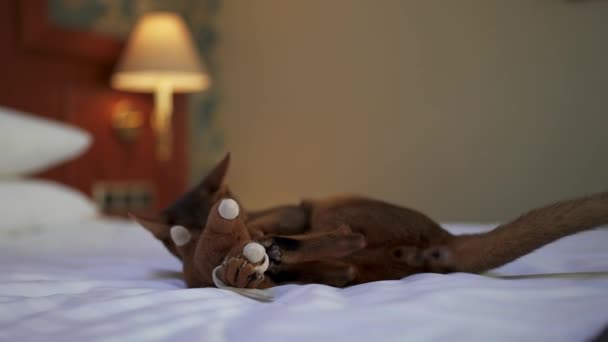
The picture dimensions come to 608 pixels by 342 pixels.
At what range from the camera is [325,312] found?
53 cm

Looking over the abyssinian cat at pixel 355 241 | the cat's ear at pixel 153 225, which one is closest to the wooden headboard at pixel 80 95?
the cat's ear at pixel 153 225

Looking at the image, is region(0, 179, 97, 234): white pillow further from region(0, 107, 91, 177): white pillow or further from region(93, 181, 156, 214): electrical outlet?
region(93, 181, 156, 214): electrical outlet

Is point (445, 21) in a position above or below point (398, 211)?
above

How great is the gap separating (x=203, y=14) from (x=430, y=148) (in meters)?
1.30

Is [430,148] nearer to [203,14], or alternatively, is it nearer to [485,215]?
[485,215]

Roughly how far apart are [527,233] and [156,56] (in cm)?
182

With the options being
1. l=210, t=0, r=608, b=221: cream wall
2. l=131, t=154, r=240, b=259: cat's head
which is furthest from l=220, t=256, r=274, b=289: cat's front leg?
l=210, t=0, r=608, b=221: cream wall

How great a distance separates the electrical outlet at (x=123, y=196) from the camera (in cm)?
243

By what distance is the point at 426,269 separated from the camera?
79 cm

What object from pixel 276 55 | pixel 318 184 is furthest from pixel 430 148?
pixel 276 55

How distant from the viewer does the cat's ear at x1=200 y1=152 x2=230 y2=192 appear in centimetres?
91

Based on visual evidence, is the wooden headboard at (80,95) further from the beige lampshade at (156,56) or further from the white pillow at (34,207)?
the white pillow at (34,207)

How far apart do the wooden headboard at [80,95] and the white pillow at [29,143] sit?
0.42 metres

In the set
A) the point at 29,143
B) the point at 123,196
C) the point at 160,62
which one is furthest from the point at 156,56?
the point at 29,143
